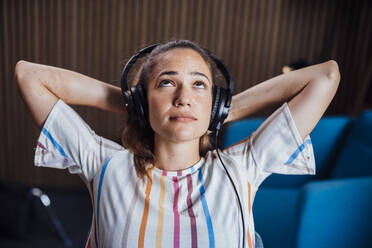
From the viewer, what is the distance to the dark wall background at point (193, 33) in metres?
2.65

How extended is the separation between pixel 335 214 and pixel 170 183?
2.67 feet

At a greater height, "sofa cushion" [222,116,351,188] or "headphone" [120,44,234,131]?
"headphone" [120,44,234,131]

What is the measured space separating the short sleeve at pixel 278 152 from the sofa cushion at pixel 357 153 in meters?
0.94

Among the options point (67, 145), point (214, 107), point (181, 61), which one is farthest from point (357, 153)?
point (67, 145)

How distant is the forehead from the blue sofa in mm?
727

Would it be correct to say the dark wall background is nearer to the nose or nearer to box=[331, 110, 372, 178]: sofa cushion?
box=[331, 110, 372, 178]: sofa cushion

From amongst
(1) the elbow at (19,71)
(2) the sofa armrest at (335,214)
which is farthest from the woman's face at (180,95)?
(2) the sofa armrest at (335,214)

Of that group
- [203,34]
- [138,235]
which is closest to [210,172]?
[138,235]

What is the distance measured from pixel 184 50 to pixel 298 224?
85 cm

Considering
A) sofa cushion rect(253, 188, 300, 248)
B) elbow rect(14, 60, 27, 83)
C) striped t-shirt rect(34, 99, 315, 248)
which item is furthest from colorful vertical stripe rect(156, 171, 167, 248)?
sofa cushion rect(253, 188, 300, 248)

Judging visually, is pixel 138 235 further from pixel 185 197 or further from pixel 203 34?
pixel 203 34

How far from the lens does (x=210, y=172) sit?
3.01 feet

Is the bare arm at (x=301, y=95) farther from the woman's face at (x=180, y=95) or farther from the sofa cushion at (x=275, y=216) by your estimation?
the sofa cushion at (x=275, y=216)

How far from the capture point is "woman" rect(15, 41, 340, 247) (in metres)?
0.83
